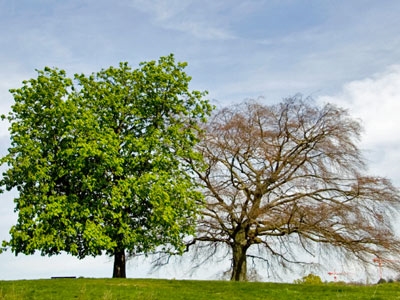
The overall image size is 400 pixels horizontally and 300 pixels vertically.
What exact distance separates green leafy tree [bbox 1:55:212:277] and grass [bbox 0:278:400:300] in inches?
133

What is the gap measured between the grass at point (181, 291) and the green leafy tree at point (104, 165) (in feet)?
11.0

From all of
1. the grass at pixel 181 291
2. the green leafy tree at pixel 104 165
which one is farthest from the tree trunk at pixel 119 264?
the grass at pixel 181 291

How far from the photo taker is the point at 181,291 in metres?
20.0

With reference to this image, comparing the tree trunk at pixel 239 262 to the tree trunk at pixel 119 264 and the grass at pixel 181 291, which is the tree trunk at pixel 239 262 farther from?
the grass at pixel 181 291

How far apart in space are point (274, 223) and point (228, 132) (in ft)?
18.7

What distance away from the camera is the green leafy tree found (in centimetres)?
2586

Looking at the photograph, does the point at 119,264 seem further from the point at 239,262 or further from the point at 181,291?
the point at 181,291

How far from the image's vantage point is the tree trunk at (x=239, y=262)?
3070 centimetres

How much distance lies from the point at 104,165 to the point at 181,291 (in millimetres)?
9000

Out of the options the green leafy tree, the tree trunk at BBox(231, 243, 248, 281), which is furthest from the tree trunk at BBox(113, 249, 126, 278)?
the tree trunk at BBox(231, 243, 248, 281)

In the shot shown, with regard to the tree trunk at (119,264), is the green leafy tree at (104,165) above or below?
above

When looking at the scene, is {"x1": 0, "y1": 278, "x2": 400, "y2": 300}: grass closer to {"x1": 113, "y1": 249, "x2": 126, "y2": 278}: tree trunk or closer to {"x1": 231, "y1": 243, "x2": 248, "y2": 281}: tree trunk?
{"x1": 113, "y1": 249, "x2": 126, "y2": 278}: tree trunk

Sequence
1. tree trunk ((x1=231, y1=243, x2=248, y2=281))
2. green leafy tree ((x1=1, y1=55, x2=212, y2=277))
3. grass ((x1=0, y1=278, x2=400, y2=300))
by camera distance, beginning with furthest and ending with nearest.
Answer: tree trunk ((x1=231, y1=243, x2=248, y2=281))
green leafy tree ((x1=1, y1=55, x2=212, y2=277))
grass ((x1=0, y1=278, x2=400, y2=300))

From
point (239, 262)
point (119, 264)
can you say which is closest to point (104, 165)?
point (119, 264)
